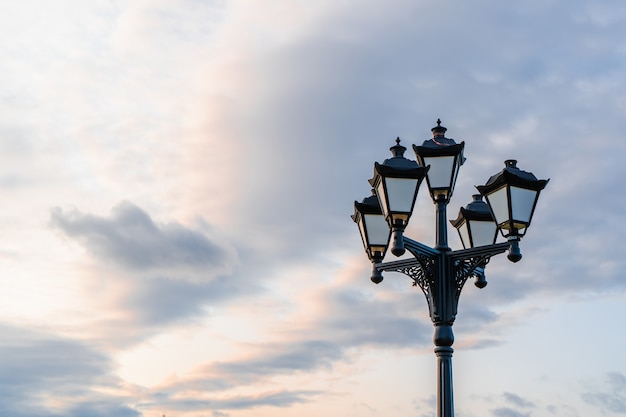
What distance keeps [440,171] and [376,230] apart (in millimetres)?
1374

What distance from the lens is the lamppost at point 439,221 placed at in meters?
11.3

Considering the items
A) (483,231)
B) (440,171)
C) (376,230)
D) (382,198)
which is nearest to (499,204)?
(440,171)

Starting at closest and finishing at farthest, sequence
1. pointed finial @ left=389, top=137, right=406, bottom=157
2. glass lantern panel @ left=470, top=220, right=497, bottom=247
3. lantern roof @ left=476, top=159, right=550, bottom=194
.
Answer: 1. lantern roof @ left=476, top=159, right=550, bottom=194
2. pointed finial @ left=389, top=137, right=406, bottom=157
3. glass lantern panel @ left=470, top=220, right=497, bottom=247

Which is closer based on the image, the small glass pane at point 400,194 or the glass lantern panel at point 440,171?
the small glass pane at point 400,194

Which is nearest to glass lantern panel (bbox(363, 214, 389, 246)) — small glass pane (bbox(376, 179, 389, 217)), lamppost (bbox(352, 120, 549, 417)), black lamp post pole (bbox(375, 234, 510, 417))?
lamppost (bbox(352, 120, 549, 417))

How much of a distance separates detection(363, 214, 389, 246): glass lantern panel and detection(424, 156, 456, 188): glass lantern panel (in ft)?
3.39

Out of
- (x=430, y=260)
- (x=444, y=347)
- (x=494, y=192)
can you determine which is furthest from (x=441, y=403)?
(x=494, y=192)

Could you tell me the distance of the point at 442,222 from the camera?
1252 centimetres

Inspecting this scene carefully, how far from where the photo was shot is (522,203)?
11359 millimetres

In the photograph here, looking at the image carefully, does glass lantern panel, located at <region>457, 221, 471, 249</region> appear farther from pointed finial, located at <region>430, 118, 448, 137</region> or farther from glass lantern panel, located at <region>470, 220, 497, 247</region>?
pointed finial, located at <region>430, 118, 448, 137</region>

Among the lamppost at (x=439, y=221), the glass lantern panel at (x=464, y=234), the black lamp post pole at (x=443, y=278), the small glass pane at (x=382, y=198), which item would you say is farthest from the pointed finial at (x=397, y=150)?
the glass lantern panel at (x=464, y=234)

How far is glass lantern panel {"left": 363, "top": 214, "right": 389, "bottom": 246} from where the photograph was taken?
1295cm

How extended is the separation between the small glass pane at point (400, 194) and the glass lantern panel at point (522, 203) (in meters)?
1.33

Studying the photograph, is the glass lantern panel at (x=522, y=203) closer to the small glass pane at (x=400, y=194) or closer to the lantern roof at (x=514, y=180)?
the lantern roof at (x=514, y=180)
